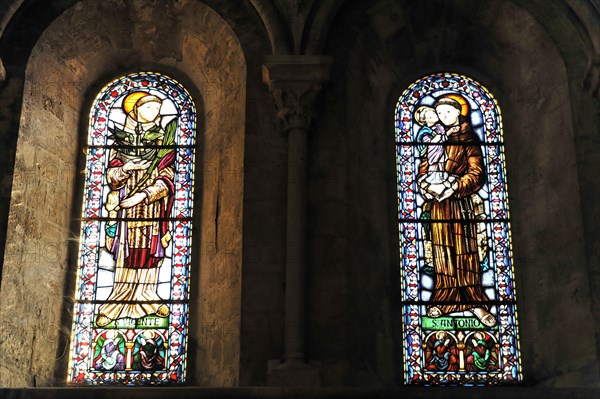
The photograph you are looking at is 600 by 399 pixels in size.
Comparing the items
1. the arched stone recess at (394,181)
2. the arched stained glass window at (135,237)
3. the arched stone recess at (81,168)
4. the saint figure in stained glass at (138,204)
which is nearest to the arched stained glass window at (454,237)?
the arched stone recess at (394,181)

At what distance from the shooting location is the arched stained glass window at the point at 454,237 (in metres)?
11.4

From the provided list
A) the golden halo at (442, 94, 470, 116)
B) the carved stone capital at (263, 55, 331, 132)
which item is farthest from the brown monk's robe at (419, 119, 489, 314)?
the carved stone capital at (263, 55, 331, 132)

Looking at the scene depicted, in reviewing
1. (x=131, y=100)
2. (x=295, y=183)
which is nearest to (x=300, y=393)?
(x=295, y=183)

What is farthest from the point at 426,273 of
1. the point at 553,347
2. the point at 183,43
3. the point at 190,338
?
the point at 183,43

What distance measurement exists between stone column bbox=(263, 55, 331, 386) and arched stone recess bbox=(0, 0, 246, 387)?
49 centimetres

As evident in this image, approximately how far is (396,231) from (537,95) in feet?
6.49

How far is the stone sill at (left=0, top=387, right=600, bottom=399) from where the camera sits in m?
9.88

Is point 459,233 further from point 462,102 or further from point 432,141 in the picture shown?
point 462,102

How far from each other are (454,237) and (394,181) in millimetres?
817

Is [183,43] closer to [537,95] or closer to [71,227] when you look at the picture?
[71,227]

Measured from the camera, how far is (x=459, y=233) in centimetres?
1195

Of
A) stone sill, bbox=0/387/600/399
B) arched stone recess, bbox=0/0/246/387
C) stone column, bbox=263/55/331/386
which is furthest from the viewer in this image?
arched stone recess, bbox=0/0/246/387

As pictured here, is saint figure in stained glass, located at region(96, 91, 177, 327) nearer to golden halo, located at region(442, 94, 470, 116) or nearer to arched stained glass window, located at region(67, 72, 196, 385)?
arched stained glass window, located at region(67, 72, 196, 385)

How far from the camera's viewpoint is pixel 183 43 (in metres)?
12.6
